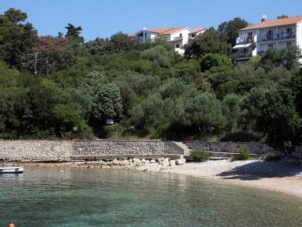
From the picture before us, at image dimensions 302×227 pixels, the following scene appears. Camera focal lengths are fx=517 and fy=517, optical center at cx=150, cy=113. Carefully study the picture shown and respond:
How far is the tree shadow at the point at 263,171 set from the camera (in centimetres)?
4025

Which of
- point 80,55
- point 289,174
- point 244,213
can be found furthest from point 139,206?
point 80,55

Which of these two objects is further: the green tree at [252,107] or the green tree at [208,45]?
the green tree at [208,45]

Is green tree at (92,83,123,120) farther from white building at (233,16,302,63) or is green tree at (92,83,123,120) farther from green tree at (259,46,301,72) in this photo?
white building at (233,16,302,63)

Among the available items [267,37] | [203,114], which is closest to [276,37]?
[267,37]

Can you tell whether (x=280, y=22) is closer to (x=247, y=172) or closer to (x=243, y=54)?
(x=243, y=54)

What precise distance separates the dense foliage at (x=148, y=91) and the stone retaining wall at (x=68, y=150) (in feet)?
9.82

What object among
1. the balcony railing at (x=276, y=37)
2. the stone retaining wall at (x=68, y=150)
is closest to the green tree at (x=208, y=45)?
the balcony railing at (x=276, y=37)

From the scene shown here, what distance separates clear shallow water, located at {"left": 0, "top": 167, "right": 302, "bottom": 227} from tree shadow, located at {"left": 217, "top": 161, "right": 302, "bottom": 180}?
10.2 ft

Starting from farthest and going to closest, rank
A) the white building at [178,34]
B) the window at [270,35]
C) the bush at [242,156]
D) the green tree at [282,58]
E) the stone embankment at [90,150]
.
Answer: the white building at [178,34] → the window at [270,35] → the green tree at [282,58] → the stone embankment at [90,150] → the bush at [242,156]

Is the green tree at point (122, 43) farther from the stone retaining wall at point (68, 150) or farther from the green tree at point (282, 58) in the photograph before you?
the stone retaining wall at point (68, 150)

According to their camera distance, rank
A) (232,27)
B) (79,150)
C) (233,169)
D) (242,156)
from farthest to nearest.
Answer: (232,27)
(79,150)
(242,156)
(233,169)

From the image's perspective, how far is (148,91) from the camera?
70.3 metres

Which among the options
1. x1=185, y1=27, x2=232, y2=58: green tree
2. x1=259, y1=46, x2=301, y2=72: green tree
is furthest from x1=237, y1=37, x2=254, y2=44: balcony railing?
x1=259, y1=46, x2=301, y2=72: green tree

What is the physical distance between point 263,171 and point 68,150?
78.0ft
